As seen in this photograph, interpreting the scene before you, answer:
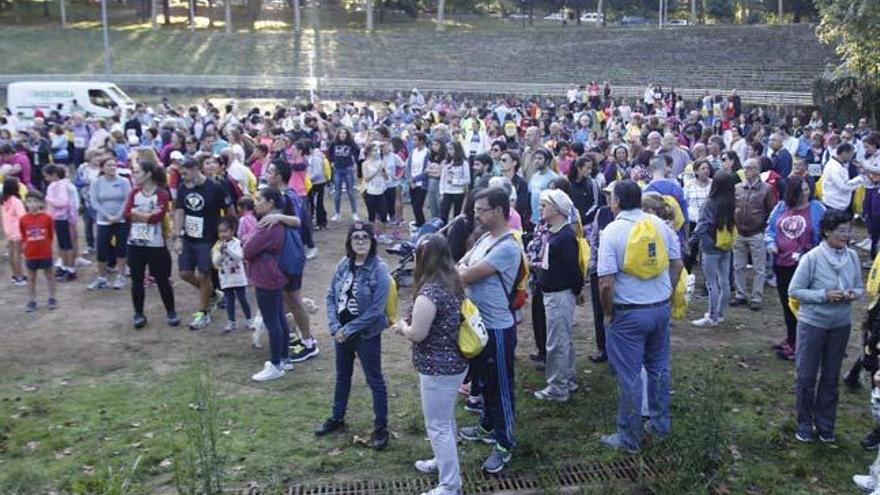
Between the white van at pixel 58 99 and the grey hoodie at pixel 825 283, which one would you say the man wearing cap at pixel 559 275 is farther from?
the white van at pixel 58 99

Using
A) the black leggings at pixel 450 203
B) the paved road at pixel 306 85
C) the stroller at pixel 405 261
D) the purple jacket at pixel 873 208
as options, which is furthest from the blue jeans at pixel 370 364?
the paved road at pixel 306 85

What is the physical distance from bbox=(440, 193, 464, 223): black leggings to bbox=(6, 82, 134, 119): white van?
1796 centimetres

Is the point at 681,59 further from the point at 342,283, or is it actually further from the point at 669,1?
the point at 342,283

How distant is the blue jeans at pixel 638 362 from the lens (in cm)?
543

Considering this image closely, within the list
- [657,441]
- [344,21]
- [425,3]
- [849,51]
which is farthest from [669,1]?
[657,441]

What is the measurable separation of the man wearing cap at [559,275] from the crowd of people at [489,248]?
17mm

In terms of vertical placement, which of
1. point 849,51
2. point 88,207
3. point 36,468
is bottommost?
point 36,468

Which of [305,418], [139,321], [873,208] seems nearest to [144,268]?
[139,321]

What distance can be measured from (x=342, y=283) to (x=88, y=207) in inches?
301

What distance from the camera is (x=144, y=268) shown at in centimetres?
855

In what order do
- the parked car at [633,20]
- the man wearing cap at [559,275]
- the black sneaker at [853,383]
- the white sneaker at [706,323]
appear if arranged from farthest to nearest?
the parked car at [633,20]
the white sneaker at [706,323]
the black sneaker at [853,383]
the man wearing cap at [559,275]

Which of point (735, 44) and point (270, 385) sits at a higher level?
point (735, 44)

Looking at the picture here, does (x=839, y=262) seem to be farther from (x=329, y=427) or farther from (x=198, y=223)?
(x=198, y=223)

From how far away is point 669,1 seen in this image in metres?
64.4
